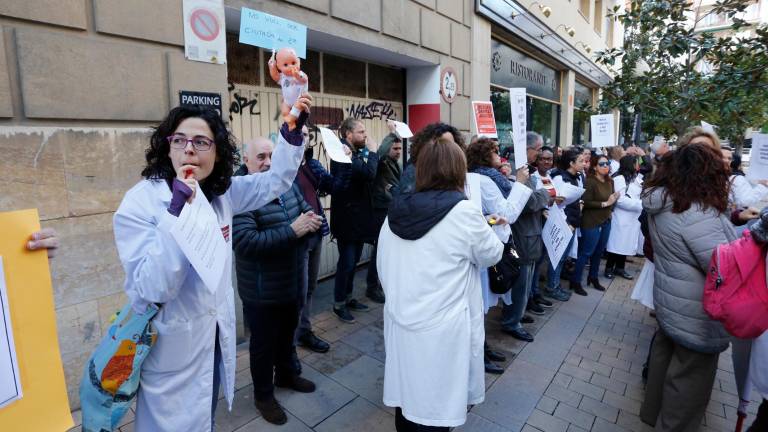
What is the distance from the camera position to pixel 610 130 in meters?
6.58

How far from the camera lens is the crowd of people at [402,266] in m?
1.61

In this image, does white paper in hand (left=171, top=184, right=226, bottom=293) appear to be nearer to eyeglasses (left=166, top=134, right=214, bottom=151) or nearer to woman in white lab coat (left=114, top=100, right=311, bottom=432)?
woman in white lab coat (left=114, top=100, right=311, bottom=432)

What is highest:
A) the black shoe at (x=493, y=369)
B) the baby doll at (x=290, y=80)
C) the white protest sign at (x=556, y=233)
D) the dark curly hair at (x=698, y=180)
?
the baby doll at (x=290, y=80)

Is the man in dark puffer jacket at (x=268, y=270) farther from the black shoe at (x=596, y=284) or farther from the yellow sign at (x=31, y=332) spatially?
the black shoe at (x=596, y=284)

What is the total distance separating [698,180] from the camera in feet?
7.91

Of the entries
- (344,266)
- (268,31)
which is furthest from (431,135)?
(344,266)

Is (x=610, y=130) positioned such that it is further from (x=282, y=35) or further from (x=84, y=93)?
(x=84, y=93)

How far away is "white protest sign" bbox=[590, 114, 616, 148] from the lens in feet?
21.3

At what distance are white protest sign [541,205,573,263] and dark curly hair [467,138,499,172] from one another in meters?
1.29

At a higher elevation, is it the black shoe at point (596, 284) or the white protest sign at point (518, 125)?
the white protest sign at point (518, 125)

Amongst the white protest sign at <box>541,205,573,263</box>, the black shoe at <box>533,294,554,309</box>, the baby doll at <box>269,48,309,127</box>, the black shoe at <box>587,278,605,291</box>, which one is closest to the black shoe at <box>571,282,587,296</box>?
the black shoe at <box>587,278,605,291</box>

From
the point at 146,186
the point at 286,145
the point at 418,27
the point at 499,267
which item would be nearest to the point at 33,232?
the point at 146,186

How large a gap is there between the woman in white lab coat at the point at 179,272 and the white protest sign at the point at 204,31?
6.51ft

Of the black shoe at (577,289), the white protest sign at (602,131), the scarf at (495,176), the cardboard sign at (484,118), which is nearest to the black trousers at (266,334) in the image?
the scarf at (495,176)
